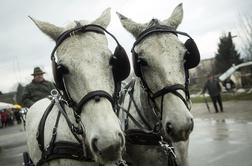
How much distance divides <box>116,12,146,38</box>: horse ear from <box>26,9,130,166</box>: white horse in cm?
62

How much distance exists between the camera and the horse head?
3.46 meters

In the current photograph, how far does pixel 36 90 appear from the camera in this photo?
21.4 feet

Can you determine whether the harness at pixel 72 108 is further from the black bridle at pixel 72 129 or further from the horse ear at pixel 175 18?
the horse ear at pixel 175 18

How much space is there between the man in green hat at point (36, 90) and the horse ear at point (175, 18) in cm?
304

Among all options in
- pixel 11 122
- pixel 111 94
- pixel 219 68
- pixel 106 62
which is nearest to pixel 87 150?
pixel 111 94

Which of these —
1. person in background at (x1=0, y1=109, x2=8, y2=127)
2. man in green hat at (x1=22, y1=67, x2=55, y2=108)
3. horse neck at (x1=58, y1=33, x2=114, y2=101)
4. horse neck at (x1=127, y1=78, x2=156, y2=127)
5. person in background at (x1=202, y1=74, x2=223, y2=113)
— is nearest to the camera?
horse neck at (x1=58, y1=33, x2=114, y2=101)

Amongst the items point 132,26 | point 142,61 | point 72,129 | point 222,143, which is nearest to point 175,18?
point 132,26

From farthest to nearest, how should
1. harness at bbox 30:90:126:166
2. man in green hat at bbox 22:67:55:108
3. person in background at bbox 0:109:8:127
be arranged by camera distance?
person in background at bbox 0:109:8:127, man in green hat at bbox 22:67:55:108, harness at bbox 30:90:126:166

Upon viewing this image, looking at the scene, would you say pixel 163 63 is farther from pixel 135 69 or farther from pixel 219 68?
pixel 219 68

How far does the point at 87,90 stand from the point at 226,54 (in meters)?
56.2

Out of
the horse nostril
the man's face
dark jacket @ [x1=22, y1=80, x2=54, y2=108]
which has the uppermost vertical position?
the man's face

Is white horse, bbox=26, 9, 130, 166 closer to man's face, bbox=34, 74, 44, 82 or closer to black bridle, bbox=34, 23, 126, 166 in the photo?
black bridle, bbox=34, 23, 126, 166

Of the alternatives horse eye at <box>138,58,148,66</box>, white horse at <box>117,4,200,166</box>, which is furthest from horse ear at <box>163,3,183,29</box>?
horse eye at <box>138,58,148,66</box>

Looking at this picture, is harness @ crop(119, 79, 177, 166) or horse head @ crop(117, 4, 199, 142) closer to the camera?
horse head @ crop(117, 4, 199, 142)
